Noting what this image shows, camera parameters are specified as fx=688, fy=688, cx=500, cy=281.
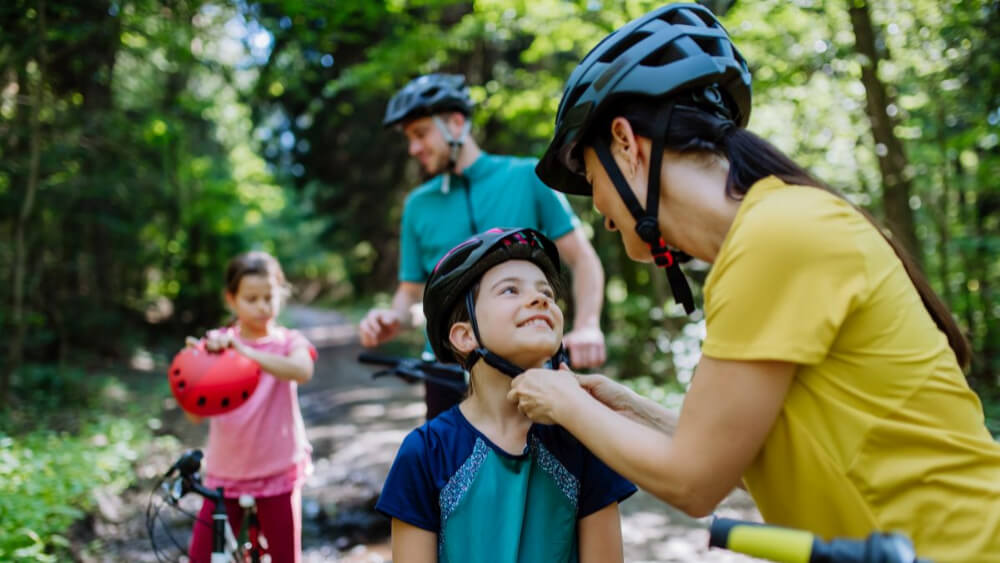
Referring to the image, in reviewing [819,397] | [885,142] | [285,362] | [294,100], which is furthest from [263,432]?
[294,100]

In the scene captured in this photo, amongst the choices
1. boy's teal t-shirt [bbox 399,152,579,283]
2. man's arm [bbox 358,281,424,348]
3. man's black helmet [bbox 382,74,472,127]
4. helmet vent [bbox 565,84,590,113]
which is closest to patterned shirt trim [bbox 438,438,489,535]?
helmet vent [bbox 565,84,590,113]

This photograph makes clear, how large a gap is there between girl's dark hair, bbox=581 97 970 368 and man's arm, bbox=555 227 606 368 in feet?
3.86

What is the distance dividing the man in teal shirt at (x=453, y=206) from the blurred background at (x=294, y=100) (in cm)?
255

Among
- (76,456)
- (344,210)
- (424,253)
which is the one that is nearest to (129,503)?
(76,456)

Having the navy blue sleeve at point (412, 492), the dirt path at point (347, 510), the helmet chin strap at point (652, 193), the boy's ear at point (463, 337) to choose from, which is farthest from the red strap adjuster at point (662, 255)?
the dirt path at point (347, 510)

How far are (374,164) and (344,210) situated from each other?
101 inches

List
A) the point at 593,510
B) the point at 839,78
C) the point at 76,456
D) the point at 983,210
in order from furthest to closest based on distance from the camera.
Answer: the point at 983,210
the point at 839,78
the point at 76,456
the point at 593,510

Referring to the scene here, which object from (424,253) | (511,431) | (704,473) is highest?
(424,253)

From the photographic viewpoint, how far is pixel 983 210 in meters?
9.13

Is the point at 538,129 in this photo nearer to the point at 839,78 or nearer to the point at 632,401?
the point at 839,78

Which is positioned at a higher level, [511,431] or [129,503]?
[511,431]

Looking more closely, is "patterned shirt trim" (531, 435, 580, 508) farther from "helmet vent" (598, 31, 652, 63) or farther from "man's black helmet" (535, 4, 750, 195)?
"helmet vent" (598, 31, 652, 63)

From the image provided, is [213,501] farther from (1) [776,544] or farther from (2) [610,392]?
(1) [776,544]

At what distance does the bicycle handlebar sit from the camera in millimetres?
2945
